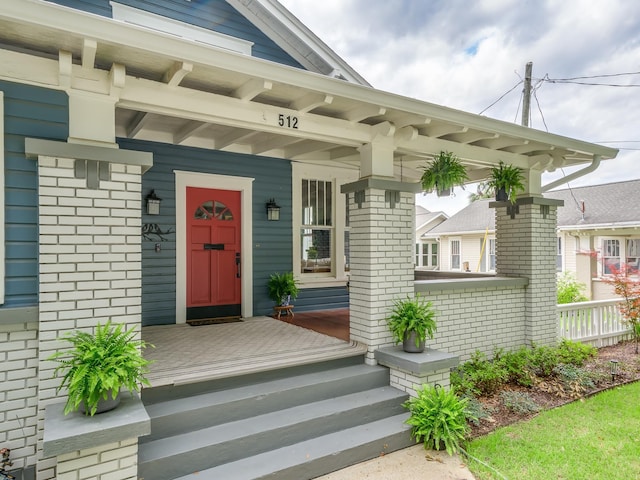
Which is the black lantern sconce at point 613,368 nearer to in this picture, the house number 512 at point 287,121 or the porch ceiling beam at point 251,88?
the house number 512 at point 287,121

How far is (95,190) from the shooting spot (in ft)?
9.09

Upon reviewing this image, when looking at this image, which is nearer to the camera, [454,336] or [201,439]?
[201,439]

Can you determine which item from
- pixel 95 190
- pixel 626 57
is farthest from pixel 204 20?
pixel 626 57

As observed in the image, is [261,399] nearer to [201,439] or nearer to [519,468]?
[201,439]

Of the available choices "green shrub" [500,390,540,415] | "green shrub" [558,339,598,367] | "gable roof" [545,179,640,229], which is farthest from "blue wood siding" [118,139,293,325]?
"gable roof" [545,179,640,229]

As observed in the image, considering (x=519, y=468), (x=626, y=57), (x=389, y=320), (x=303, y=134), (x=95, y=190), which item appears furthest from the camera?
(x=626, y=57)

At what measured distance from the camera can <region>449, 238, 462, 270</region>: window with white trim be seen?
17406 mm

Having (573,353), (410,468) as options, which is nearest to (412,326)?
(410,468)

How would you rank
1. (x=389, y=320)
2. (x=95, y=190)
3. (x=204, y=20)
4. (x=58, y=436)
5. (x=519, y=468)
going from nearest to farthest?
(x=58, y=436) < (x=95, y=190) < (x=519, y=468) < (x=389, y=320) < (x=204, y=20)

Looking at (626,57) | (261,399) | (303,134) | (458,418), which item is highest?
(626,57)

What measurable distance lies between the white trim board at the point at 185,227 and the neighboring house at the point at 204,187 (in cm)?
2

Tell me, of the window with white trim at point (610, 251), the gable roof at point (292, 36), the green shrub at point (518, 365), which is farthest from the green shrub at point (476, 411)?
the window with white trim at point (610, 251)

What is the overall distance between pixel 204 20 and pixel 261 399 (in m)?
5.28

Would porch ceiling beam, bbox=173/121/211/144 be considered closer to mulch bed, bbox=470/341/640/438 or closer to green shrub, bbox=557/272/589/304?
mulch bed, bbox=470/341/640/438
